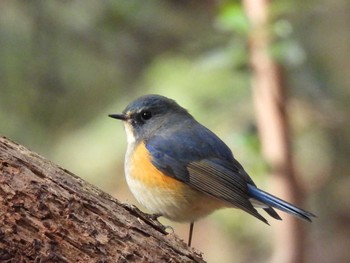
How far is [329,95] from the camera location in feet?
19.6

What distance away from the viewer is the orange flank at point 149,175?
408cm

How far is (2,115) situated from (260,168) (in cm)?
236

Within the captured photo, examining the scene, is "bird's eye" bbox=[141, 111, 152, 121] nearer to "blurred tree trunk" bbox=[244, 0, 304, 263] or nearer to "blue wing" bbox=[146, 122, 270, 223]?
"blue wing" bbox=[146, 122, 270, 223]

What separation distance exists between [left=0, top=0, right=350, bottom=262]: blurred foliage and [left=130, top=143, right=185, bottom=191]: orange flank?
59.1 inches

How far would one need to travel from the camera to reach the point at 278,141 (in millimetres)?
5199

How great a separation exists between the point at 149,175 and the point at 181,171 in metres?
0.17

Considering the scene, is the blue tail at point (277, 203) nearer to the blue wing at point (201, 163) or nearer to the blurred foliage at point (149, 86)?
the blue wing at point (201, 163)

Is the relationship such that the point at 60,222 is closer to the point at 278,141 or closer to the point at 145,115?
the point at 145,115

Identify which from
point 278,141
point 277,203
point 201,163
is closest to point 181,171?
point 201,163

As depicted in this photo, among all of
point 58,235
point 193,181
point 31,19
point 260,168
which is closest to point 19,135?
point 31,19

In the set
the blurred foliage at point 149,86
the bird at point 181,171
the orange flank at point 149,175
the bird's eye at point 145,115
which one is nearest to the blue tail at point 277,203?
the bird at point 181,171

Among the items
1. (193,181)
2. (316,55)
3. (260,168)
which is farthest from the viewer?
(316,55)

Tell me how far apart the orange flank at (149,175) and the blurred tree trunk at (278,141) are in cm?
116

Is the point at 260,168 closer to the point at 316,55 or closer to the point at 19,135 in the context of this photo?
the point at 316,55
